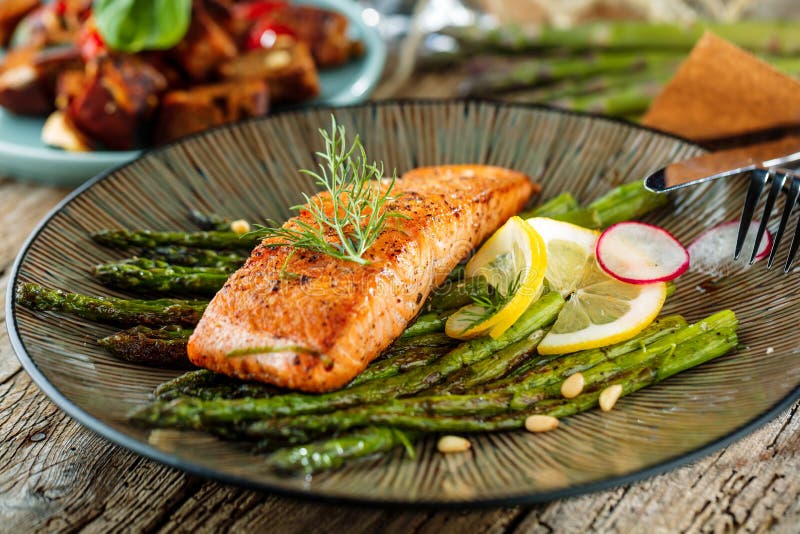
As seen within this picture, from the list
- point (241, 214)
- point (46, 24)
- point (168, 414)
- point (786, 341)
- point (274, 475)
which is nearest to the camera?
point (274, 475)

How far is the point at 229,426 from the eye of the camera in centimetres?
295

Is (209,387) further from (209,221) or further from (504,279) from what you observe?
(504,279)

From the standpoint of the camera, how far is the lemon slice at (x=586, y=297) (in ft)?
11.5

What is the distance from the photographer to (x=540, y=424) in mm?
3074

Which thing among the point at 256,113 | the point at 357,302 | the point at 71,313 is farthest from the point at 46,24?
the point at 357,302

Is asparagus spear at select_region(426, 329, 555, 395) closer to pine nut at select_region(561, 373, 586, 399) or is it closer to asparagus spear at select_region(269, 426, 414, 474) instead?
pine nut at select_region(561, 373, 586, 399)

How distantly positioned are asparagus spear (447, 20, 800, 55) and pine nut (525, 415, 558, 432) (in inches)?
179

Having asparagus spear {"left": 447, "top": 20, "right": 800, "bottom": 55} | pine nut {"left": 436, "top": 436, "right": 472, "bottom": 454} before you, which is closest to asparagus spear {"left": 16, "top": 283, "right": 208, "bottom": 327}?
pine nut {"left": 436, "top": 436, "right": 472, "bottom": 454}

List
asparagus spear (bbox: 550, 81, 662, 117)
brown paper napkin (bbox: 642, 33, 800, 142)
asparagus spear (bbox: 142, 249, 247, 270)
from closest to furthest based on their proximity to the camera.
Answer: asparagus spear (bbox: 142, 249, 247, 270)
brown paper napkin (bbox: 642, 33, 800, 142)
asparagus spear (bbox: 550, 81, 662, 117)

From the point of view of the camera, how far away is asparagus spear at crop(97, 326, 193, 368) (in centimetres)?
340

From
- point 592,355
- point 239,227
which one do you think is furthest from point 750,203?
point 239,227

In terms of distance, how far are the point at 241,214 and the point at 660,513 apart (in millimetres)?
2839

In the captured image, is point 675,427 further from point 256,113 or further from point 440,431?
point 256,113

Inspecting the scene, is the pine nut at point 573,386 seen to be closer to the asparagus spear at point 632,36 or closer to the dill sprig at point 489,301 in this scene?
the dill sprig at point 489,301
